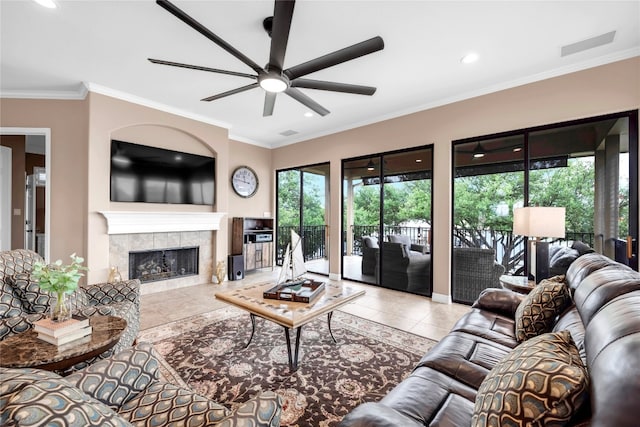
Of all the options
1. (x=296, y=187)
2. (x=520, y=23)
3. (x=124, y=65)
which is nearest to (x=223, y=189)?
(x=296, y=187)

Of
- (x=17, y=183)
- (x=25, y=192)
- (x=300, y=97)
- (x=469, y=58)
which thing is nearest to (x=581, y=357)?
(x=300, y=97)

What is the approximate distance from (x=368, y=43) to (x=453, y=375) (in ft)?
7.11

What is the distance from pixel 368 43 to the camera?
1.98 meters

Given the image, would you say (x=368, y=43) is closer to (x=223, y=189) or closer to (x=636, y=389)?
(x=636, y=389)

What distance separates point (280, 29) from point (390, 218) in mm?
3535

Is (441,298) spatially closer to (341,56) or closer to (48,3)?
(341,56)

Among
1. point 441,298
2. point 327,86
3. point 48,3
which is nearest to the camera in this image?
point 48,3

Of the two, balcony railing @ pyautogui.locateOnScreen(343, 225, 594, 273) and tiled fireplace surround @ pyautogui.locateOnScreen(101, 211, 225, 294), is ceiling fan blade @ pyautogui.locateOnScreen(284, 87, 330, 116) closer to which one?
balcony railing @ pyautogui.locateOnScreen(343, 225, 594, 273)

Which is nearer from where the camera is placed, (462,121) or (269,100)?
(269,100)

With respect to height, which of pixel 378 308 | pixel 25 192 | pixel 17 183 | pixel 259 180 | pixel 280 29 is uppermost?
pixel 280 29

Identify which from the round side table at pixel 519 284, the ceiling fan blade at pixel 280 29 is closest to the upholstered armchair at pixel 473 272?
the round side table at pixel 519 284

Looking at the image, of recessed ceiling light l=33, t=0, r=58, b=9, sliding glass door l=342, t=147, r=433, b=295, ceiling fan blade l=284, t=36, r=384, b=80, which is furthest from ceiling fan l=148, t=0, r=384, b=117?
sliding glass door l=342, t=147, r=433, b=295

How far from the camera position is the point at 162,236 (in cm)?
447

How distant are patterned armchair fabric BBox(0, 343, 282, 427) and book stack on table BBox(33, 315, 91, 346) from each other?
2.01 ft
